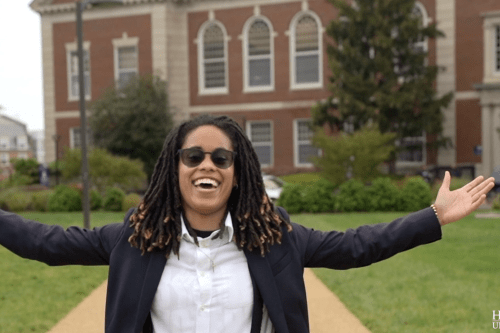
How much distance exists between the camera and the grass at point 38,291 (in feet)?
19.8

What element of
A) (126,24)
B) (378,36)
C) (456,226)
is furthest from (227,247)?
(126,24)

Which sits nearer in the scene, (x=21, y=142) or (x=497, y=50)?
(x=497, y=50)

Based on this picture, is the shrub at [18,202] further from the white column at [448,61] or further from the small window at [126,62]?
the white column at [448,61]

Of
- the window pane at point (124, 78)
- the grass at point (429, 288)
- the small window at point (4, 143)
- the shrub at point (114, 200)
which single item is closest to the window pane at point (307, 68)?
the window pane at point (124, 78)

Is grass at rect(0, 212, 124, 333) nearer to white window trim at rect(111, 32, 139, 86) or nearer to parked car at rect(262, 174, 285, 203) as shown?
parked car at rect(262, 174, 285, 203)

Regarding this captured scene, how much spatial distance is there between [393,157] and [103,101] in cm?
1362

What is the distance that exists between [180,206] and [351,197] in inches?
607

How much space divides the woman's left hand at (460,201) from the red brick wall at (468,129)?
26104 millimetres

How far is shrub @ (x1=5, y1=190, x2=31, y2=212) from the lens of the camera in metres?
20.2

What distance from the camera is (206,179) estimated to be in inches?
97.0

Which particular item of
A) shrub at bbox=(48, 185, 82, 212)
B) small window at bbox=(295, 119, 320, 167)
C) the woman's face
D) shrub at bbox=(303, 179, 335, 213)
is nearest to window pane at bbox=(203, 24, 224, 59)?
small window at bbox=(295, 119, 320, 167)

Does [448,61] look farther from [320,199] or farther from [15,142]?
[15,142]

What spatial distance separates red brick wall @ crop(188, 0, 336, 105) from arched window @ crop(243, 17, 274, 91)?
0.28 meters

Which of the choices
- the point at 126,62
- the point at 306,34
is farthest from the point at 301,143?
the point at 126,62
